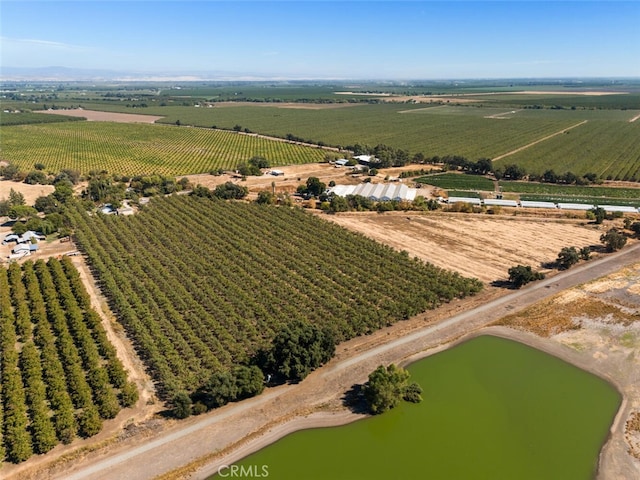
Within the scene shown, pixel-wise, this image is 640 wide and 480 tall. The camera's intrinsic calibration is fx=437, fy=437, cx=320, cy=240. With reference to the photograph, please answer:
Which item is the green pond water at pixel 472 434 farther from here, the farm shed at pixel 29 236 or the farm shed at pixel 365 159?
the farm shed at pixel 365 159

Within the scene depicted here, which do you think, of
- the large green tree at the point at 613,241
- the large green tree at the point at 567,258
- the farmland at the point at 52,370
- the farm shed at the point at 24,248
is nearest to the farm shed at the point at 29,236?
the farm shed at the point at 24,248

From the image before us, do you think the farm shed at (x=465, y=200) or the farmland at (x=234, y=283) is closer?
the farmland at (x=234, y=283)

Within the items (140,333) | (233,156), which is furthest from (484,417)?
(233,156)

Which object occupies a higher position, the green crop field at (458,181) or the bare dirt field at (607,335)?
the green crop field at (458,181)

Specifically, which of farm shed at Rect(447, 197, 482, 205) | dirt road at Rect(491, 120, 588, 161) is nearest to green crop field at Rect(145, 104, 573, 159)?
dirt road at Rect(491, 120, 588, 161)

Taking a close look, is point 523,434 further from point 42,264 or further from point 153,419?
point 42,264

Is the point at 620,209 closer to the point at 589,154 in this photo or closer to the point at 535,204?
the point at 535,204
